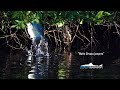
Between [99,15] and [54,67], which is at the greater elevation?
[99,15]

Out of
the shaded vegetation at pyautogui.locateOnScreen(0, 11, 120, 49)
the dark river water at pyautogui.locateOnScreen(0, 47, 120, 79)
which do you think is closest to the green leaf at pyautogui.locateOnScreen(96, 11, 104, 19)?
the shaded vegetation at pyautogui.locateOnScreen(0, 11, 120, 49)

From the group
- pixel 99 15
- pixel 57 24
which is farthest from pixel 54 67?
pixel 99 15

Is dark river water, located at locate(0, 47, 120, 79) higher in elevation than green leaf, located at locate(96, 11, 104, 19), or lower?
lower

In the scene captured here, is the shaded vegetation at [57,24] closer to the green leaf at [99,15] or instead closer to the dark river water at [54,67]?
the green leaf at [99,15]

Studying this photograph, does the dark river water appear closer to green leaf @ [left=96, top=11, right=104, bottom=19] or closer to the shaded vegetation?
the shaded vegetation

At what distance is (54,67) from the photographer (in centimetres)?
456

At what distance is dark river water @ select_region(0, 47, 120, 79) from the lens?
14.7 ft

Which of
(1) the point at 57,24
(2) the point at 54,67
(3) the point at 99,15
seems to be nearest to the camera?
(2) the point at 54,67

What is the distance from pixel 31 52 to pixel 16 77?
0.32 metres

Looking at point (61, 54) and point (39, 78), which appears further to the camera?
point (61, 54)

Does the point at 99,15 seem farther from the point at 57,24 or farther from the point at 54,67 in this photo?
the point at 54,67
